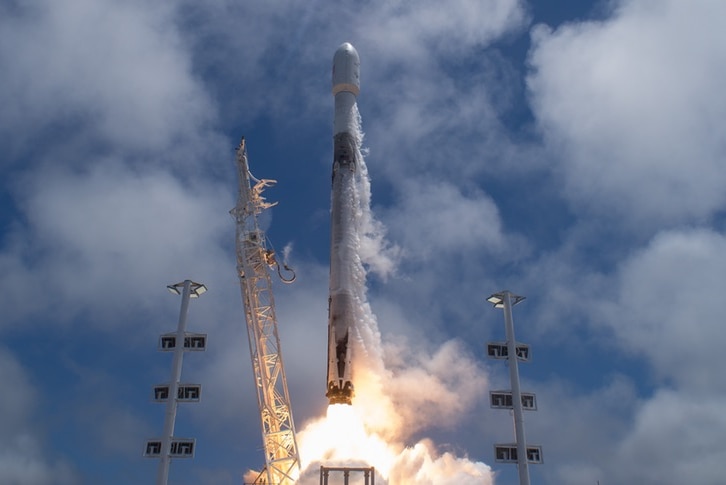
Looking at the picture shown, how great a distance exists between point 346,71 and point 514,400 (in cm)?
3012

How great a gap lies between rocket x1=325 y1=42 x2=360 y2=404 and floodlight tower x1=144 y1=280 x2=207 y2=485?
14.3 m

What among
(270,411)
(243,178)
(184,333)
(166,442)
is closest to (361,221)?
(243,178)

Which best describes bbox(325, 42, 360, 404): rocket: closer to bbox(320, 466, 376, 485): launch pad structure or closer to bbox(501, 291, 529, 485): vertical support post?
→ bbox(320, 466, 376, 485): launch pad structure

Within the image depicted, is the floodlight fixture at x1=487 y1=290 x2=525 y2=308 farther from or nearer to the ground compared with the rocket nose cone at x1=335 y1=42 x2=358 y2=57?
nearer to the ground

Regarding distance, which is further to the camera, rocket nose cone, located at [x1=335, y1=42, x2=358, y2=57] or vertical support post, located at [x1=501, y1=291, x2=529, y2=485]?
rocket nose cone, located at [x1=335, y1=42, x2=358, y2=57]

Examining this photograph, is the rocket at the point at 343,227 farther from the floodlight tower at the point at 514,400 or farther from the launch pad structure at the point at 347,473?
the floodlight tower at the point at 514,400

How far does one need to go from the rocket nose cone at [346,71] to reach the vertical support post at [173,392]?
25215 millimetres

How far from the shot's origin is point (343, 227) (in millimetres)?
46594

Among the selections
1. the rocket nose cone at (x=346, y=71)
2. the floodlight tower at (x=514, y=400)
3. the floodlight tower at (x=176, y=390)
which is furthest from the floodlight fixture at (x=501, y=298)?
the rocket nose cone at (x=346, y=71)

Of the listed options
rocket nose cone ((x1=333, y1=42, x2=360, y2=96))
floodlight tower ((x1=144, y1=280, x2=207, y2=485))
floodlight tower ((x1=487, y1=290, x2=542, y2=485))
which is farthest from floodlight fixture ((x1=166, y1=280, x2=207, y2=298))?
rocket nose cone ((x1=333, y1=42, x2=360, y2=96))

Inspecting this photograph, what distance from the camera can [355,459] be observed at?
4084 cm

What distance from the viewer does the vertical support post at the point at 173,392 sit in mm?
27141

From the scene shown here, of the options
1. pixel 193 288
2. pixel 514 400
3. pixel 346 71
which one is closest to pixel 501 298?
pixel 514 400

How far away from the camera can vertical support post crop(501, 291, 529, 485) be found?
28328 mm
